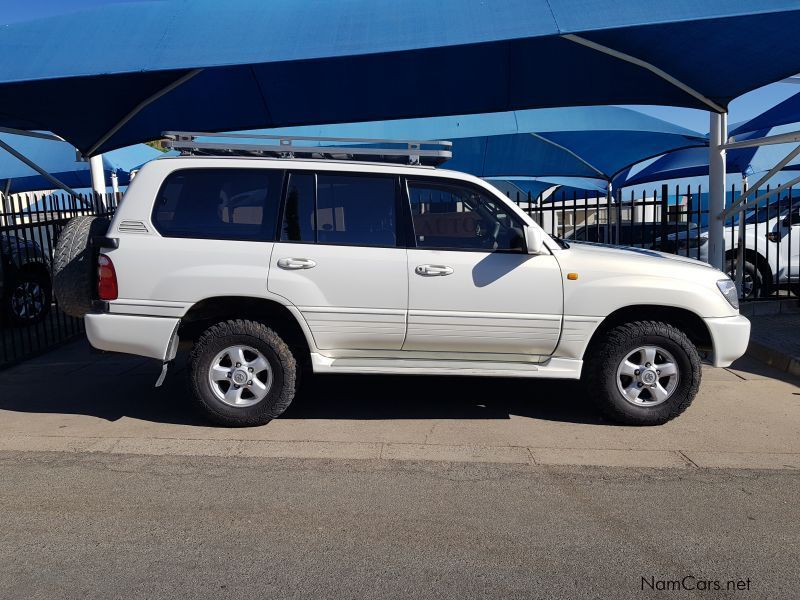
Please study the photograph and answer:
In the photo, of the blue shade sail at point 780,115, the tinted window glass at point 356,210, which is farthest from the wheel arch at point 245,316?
the blue shade sail at point 780,115

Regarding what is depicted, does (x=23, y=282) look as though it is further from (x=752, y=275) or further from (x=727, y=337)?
(x=752, y=275)

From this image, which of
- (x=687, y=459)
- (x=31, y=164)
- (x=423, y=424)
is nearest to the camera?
(x=687, y=459)

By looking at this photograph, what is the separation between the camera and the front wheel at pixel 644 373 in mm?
5387

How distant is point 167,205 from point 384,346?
6.56 ft

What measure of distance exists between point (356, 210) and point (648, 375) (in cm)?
261

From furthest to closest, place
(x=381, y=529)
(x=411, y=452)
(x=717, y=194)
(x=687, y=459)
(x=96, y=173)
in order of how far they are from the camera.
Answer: (x=96, y=173) → (x=717, y=194) → (x=411, y=452) → (x=687, y=459) → (x=381, y=529)

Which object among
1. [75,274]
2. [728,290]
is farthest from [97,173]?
[728,290]

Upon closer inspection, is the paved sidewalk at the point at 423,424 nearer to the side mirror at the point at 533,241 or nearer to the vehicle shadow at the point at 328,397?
the vehicle shadow at the point at 328,397

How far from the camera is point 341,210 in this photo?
17.8 feet

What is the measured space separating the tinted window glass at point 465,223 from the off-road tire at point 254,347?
1.38 metres

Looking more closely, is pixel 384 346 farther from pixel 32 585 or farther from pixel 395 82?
pixel 395 82

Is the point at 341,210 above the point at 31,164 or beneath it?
beneath

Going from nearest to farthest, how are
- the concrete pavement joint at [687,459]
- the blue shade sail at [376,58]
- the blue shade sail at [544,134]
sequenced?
the concrete pavement joint at [687,459] → the blue shade sail at [376,58] → the blue shade sail at [544,134]

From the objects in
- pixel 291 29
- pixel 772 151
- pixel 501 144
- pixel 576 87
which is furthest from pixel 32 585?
pixel 772 151
